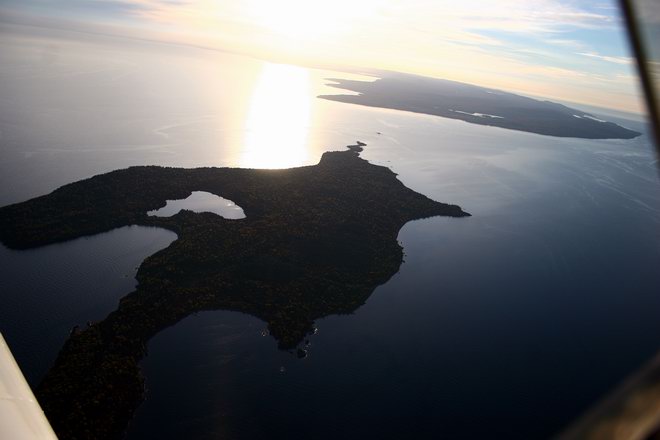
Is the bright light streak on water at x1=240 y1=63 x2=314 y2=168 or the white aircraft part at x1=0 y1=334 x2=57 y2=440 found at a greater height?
the white aircraft part at x1=0 y1=334 x2=57 y2=440

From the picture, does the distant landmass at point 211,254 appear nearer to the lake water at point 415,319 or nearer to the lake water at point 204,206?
the lake water at point 204,206

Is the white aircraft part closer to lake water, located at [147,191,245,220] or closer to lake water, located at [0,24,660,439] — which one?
lake water, located at [0,24,660,439]

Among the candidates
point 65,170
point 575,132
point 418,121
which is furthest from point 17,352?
point 575,132

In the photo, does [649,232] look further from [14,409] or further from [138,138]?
[138,138]

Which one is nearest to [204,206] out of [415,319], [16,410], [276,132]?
[415,319]

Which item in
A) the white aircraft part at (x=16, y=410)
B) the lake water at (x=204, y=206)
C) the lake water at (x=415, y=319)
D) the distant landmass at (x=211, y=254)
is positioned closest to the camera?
the white aircraft part at (x=16, y=410)

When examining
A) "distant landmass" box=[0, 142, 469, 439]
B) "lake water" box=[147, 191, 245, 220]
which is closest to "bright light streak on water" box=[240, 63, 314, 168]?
"distant landmass" box=[0, 142, 469, 439]

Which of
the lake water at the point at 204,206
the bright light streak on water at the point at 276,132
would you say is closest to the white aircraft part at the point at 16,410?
the lake water at the point at 204,206

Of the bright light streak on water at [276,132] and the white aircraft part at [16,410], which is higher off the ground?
the white aircraft part at [16,410]

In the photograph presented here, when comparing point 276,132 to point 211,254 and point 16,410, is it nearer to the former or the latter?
point 211,254
